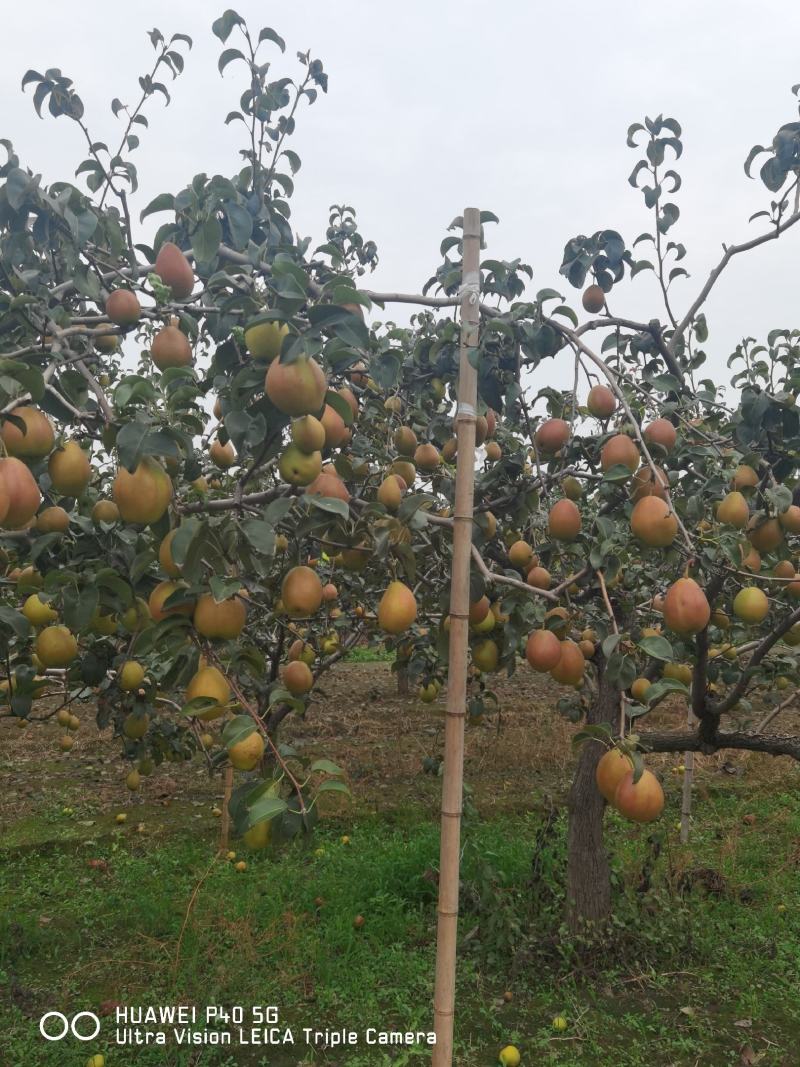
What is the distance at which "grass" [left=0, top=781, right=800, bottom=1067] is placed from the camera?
2.95m

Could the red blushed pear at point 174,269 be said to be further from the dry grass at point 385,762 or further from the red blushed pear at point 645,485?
the dry grass at point 385,762

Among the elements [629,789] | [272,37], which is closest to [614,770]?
[629,789]

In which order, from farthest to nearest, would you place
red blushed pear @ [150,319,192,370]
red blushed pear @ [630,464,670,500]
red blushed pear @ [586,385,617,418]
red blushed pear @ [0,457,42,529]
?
1. red blushed pear @ [586,385,617,418]
2. red blushed pear @ [630,464,670,500]
3. red blushed pear @ [150,319,192,370]
4. red blushed pear @ [0,457,42,529]

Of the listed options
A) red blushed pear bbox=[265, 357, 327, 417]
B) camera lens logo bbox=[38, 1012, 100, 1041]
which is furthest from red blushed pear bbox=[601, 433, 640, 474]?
camera lens logo bbox=[38, 1012, 100, 1041]

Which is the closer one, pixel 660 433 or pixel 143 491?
pixel 143 491

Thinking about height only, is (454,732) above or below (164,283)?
below

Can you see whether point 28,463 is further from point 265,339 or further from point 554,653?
point 554,653

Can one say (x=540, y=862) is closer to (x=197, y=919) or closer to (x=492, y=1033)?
(x=492, y=1033)

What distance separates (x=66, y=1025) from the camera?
9.57ft

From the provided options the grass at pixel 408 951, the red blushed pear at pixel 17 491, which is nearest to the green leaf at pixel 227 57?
the red blushed pear at pixel 17 491

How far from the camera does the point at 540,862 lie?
3.81 m

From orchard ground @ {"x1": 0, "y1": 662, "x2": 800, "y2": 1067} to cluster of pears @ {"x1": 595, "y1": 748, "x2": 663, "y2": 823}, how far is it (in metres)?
1.63

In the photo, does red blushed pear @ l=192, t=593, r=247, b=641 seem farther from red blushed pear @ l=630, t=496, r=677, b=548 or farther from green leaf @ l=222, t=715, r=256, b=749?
red blushed pear @ l=630, t=496, r=677, b=548

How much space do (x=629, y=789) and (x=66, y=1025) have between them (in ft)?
8.28
